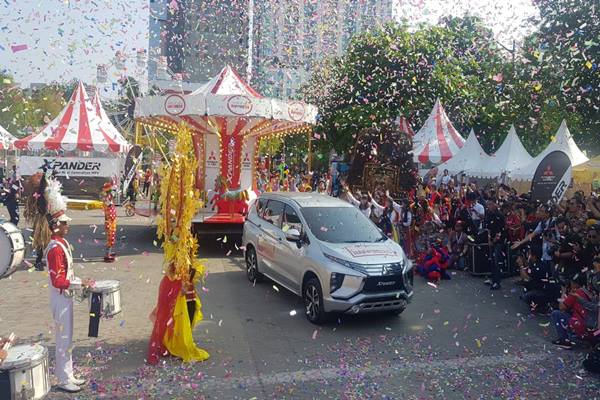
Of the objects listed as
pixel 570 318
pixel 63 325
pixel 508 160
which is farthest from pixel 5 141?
pixel 570 318

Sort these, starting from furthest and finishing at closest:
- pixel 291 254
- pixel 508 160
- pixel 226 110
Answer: pixel 508 160 < pixel 226 110 < pixel 291 254

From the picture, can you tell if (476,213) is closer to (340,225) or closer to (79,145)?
(340,225)

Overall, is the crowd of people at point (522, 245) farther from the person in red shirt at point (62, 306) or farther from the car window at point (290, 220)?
the person in red shirt at point (62, 306)

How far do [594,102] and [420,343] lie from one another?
9725mm

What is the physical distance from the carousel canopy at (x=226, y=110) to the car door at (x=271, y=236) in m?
5.14

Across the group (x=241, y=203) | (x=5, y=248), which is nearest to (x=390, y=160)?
(x=241, y=203)

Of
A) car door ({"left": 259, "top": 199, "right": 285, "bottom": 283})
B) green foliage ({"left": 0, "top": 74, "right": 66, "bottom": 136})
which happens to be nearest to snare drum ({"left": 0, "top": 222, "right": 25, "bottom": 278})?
car door ({"left": 259, "top": 199, "right": 285, "bottom": 283})

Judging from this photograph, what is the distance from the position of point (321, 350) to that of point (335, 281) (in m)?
1.08

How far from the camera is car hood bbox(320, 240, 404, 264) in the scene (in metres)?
7.33

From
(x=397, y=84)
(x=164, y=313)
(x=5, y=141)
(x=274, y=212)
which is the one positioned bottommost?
(x=164, y=313)

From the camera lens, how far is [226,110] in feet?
46.1

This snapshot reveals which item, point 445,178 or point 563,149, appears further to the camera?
point 445,178

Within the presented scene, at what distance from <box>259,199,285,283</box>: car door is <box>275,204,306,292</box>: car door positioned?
146 mm

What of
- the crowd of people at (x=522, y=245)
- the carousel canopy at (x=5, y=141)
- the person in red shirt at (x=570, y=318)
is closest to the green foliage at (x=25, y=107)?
the carousel canopy at (x=5, y=141)
